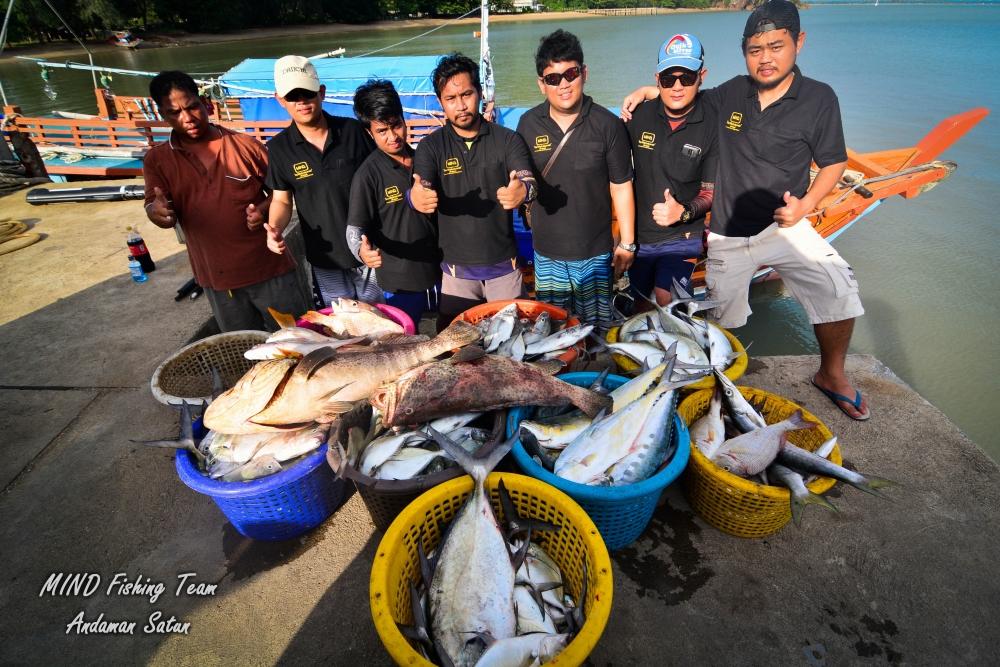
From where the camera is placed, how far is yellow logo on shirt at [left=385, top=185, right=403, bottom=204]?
3324mm

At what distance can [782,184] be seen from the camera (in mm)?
3189

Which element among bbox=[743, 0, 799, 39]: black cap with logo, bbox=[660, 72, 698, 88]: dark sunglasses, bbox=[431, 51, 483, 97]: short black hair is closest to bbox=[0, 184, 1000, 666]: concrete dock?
bbox=[660, 72, 698, 88]: dark sunglasses

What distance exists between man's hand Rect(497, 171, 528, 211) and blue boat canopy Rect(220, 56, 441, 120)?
8.83 m

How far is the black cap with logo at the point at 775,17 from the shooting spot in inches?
113

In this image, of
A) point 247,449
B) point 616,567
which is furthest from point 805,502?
point 247,449

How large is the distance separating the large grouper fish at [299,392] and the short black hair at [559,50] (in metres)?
2.11

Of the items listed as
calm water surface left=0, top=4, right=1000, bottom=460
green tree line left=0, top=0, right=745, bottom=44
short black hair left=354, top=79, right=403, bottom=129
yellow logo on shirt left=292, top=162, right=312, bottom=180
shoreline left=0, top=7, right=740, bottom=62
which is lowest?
calm water surface left=0, top=4, right=1000, bottom=460

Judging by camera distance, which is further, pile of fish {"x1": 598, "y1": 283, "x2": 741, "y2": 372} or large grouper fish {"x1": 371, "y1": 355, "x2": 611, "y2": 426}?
pile of fish {"x1": 598, "y1": 283, "x2": 741, "y2": 372}

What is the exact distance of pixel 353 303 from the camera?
10.5 feet

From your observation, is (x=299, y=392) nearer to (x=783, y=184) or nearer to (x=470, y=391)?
(x=470, y=391)

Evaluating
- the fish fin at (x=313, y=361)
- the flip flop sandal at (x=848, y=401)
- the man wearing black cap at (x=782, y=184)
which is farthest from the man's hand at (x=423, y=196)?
the flip flop sandal at (x=848, y=401)

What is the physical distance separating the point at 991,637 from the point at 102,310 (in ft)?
22.2

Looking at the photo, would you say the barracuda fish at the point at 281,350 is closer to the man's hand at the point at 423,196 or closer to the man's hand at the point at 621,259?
the man's hand at the point at 423,196

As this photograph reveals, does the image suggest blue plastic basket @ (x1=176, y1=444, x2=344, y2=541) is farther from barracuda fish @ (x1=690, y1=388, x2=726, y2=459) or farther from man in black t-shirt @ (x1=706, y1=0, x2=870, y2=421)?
man in black t-shirt @ (x1=706, y1=0, x2=870, y2=421)
